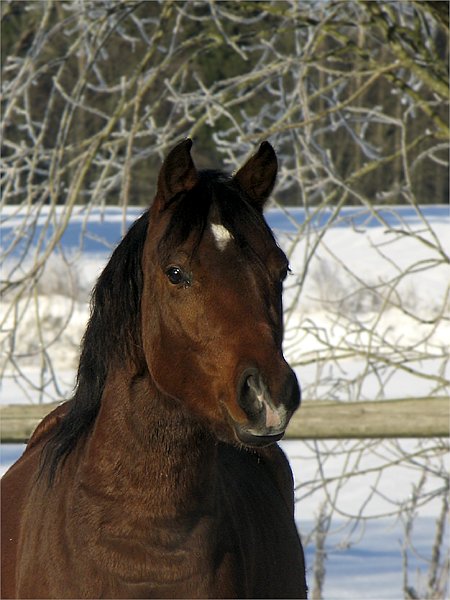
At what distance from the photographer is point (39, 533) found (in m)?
1.92

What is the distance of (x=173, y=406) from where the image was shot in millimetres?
1823

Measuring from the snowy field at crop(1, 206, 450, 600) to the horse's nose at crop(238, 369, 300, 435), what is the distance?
2477 mm

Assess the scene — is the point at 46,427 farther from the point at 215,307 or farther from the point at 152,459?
the point at 215,307

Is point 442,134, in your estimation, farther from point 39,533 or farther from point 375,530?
point 39,533

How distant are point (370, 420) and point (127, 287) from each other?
6.35 feet

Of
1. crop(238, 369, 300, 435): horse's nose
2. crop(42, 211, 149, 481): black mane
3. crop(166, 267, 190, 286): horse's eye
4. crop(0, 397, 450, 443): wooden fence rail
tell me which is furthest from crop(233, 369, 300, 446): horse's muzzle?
crop(0, 397, 450, 443): wooden fence rail

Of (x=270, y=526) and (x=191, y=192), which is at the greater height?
(x=191, y=192)

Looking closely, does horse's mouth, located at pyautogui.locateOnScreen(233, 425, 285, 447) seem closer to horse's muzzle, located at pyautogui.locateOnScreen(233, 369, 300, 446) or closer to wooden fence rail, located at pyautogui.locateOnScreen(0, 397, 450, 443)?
horse's muzzle, located at pyautogui.locateOnScreen(233, 369, 300, 446)

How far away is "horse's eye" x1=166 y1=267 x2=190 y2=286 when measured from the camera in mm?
1742

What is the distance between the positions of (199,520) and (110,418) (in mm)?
251

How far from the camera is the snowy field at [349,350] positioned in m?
4.38

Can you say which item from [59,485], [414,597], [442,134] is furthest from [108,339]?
[442,134]

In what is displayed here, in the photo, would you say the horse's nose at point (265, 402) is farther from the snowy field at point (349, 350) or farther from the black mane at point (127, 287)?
the snowy field at point (349, 350)

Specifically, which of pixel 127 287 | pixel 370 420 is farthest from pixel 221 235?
pixel 370 420
